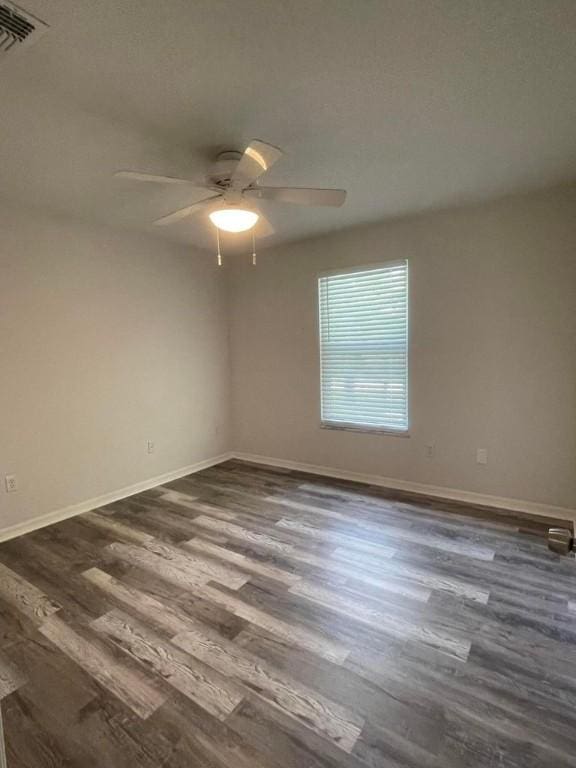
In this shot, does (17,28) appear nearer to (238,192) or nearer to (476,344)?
(238,192)

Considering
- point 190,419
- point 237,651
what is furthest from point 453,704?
point 190,419

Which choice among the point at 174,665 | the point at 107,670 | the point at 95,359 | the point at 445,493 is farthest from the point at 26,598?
the point at 445,493

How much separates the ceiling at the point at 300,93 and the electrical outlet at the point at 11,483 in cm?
207

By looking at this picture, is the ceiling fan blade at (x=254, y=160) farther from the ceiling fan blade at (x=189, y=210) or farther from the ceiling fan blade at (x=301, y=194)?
the ceiling fan blade at (x=189, y=210)

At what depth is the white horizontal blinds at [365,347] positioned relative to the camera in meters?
3.62

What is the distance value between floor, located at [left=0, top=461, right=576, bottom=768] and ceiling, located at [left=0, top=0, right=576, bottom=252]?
8.24 ft

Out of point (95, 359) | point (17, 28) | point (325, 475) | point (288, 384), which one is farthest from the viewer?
point (288, 384)

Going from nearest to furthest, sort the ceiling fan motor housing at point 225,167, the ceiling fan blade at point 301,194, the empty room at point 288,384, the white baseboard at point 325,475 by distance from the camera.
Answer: the empty room at point 288,384, the ceiling fan blade at point 301,194, the ceiling fan motor housing at point 225,167, the white baseboard at point 325,475

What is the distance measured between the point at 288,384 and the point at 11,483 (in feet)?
8.78

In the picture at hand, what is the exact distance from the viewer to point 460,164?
244cm

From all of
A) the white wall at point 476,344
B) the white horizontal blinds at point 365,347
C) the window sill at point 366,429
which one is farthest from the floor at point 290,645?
the white horizontal blinds at point 365,347

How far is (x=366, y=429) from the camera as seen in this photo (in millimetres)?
3879

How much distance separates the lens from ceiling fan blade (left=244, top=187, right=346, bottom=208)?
204 centimetres

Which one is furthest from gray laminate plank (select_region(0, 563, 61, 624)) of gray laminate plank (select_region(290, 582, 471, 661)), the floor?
gray laminate plank (select_region(290, 582, 471, 661))
